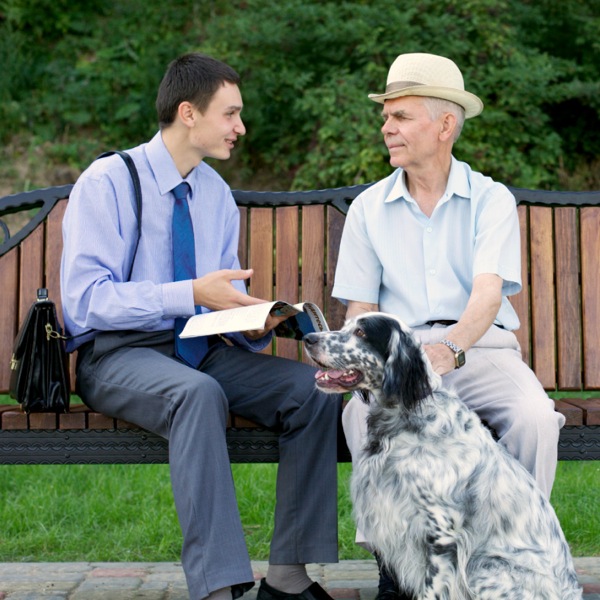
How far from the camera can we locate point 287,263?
4.60m

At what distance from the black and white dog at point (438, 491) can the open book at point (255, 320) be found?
19cm

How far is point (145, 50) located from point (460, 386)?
9.51m

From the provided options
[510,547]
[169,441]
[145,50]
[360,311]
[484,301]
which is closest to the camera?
[510,547]

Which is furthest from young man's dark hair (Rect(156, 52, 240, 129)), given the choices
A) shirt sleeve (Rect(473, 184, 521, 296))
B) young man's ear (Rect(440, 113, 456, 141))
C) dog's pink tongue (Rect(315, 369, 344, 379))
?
dog's pink tongue (Rect(315, 369, 344, 379))

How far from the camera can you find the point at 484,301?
3.80 m

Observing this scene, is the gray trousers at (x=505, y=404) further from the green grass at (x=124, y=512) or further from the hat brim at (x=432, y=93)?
the green grass at (x=124, y=512)

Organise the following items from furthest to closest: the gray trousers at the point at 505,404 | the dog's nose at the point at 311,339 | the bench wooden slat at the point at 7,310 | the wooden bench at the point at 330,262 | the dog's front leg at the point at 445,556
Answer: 1. the wooden bench at the point at 330,262
2. the bench wooden slat at the point at 7,310
3. the gray trousers at the point at 505,404
4. the dog's nose at the point at 311,339
5. the dog's front leg at the point at 445,556

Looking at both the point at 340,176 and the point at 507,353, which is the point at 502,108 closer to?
the point at 340,176

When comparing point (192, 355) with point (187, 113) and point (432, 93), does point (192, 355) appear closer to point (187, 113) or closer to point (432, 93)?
point (187, 113)

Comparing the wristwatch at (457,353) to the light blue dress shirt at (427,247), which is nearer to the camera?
the wristwatch at (457,353)

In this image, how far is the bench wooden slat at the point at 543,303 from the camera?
4535mm

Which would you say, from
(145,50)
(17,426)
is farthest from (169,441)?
(145,50)

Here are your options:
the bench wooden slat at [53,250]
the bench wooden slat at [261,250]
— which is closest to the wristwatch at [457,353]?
the bench wooden slat at [261,250]

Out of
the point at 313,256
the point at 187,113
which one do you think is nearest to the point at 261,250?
the point at 313,256
